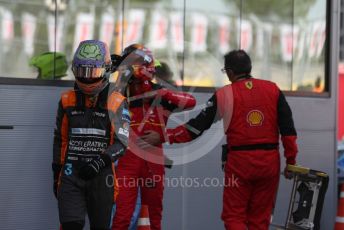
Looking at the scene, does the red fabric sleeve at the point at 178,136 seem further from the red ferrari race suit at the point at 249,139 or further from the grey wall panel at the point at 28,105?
the grey wall panel at the point at 28,105

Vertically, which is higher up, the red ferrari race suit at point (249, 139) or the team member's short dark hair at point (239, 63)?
the team member's short dark hair at point (239, 63)

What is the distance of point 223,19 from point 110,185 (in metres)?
3.24

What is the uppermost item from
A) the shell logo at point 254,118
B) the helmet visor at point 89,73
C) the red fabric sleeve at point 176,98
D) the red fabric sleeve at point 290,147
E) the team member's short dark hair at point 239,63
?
the team member's short dark hair at point 239,63

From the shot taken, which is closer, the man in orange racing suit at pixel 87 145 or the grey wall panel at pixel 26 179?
the man in orange racing suit at pixel 87 145

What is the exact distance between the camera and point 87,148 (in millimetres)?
5414

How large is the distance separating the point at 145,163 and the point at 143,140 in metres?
0.22

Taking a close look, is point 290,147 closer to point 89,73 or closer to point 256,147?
point 256,147

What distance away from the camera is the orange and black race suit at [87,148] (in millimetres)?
5379

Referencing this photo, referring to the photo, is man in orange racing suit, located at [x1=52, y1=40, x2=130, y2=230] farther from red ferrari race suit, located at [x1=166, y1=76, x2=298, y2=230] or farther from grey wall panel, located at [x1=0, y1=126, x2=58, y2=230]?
grey wall panel, located at [x1=0, y1=126, x2=58, y2=230]

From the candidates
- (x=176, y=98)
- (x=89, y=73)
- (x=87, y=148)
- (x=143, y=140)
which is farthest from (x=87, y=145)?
(x=176, y=98)

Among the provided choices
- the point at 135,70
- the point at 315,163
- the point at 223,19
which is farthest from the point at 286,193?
the point at 135,70

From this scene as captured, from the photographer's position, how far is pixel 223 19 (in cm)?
812

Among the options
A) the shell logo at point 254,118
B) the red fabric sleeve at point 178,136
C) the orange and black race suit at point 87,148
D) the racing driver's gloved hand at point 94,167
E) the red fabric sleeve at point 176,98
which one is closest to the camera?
the racing driver's gloved hand at point 94,167

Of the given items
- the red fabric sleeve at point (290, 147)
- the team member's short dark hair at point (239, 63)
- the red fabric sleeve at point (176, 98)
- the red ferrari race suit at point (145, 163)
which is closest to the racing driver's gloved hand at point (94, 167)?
the red ferrari race suit at point (145, 163)
